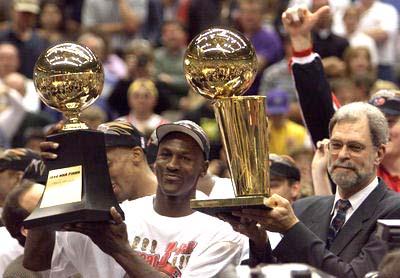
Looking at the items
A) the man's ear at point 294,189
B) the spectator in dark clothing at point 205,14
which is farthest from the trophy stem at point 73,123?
the spectator in dark clothing at point 205,14

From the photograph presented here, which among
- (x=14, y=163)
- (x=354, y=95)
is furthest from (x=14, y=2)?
(x=14, y=163)

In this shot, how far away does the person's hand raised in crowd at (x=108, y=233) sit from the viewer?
6.45 metres

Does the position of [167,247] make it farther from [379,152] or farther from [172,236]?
[379,152]

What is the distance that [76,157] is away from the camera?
6.62 m

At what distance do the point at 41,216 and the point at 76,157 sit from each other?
0.34 m

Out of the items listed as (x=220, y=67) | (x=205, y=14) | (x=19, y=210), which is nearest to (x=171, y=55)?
(x=205, y=14)

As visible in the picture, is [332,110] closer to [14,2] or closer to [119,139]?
[119,139]


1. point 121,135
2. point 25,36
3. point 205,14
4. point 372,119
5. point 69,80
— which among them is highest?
point 205,14

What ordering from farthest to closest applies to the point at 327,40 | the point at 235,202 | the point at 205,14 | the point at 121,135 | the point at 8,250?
1. the point at 205,14
2. the point at 327,40
3. the point at 8,250
4. the point at 121,135
5. the point at 235,202

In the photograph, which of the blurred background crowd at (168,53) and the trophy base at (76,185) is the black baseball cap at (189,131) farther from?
the blurred background crowd at (168,53)

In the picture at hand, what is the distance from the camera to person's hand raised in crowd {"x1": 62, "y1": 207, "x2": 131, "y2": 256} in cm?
645

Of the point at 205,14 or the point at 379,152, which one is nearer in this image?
the point at 379,152

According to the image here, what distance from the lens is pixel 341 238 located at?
6.94 metres

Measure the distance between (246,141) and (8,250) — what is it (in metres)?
2.28
